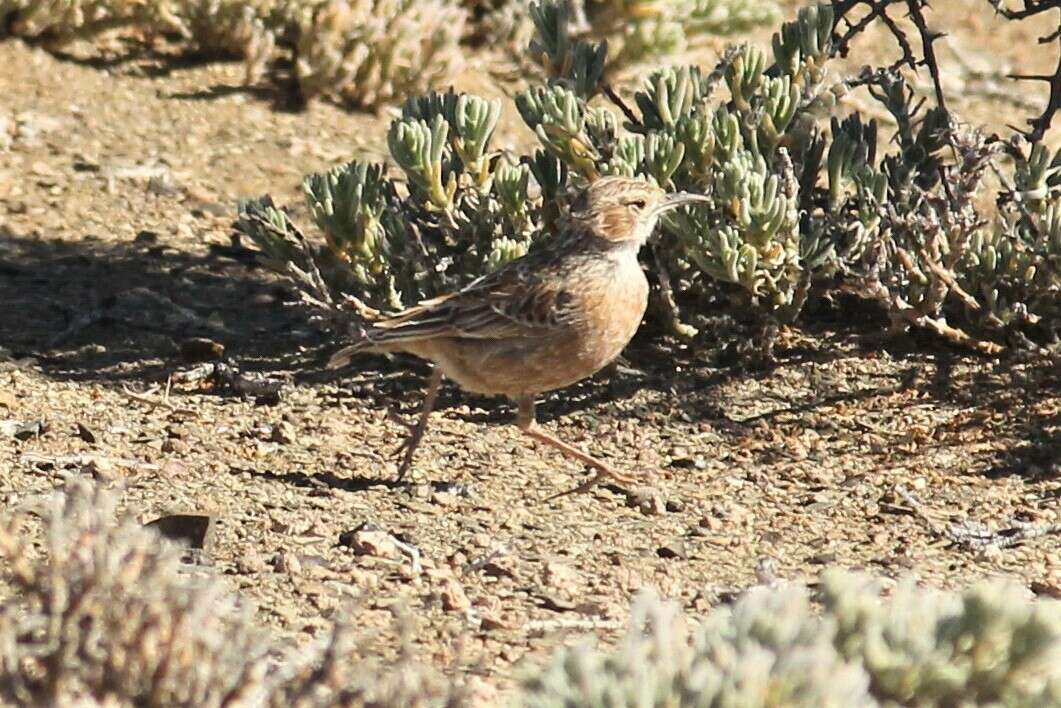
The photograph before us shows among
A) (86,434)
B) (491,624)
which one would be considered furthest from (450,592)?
(86,434)

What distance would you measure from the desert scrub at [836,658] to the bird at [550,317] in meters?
2.54

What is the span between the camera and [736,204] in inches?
277

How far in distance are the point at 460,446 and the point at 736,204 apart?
4.76 ft

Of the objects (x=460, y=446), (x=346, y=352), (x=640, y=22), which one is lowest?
(x=460, y=446)

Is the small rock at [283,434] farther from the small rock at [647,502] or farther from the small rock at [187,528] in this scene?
the small rock at [647,502]

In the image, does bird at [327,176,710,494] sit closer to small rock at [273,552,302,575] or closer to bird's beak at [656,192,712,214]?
bird's beak at [656,192,712,214]

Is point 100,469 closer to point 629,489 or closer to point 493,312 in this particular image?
point 493,312

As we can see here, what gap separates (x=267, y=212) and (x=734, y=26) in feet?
16.2

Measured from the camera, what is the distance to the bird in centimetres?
679

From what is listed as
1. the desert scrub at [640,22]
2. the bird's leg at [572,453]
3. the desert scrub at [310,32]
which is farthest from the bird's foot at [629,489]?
the desert scrub at [640,22]

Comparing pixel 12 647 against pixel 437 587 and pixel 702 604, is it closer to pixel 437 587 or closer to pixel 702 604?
pixel 437 587

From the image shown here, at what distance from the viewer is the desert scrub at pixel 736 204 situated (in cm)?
720

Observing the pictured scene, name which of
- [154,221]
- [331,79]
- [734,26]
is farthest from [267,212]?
[734,26]

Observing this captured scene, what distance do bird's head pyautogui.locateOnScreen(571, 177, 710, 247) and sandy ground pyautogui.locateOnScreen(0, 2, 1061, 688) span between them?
0.89 m
